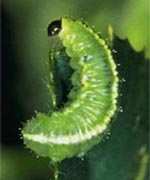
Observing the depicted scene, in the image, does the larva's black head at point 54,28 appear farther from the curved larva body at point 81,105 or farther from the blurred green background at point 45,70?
the blurred green background at point 45,70

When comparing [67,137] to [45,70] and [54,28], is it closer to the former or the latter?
[54,28]

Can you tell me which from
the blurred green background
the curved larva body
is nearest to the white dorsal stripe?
the curved larva body

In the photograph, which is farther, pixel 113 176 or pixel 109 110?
pixel 113 176

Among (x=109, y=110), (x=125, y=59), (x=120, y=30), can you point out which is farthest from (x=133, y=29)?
(x=109, y=110)

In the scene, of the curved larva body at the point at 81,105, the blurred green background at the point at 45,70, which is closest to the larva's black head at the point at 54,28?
the curved larva body at the point at 81,105

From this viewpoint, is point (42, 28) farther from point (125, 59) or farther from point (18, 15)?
point (125, 59)

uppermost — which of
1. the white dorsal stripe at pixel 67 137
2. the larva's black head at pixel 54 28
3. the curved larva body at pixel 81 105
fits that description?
the larva's black head at pixel 54 28

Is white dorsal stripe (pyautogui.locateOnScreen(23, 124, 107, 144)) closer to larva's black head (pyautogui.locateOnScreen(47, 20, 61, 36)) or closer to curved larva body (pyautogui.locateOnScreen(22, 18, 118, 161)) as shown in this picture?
curved larva body (pyautogui.locateOnScreen(22, 18, 118, 161))

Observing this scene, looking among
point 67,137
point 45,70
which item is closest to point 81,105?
point 67,137
